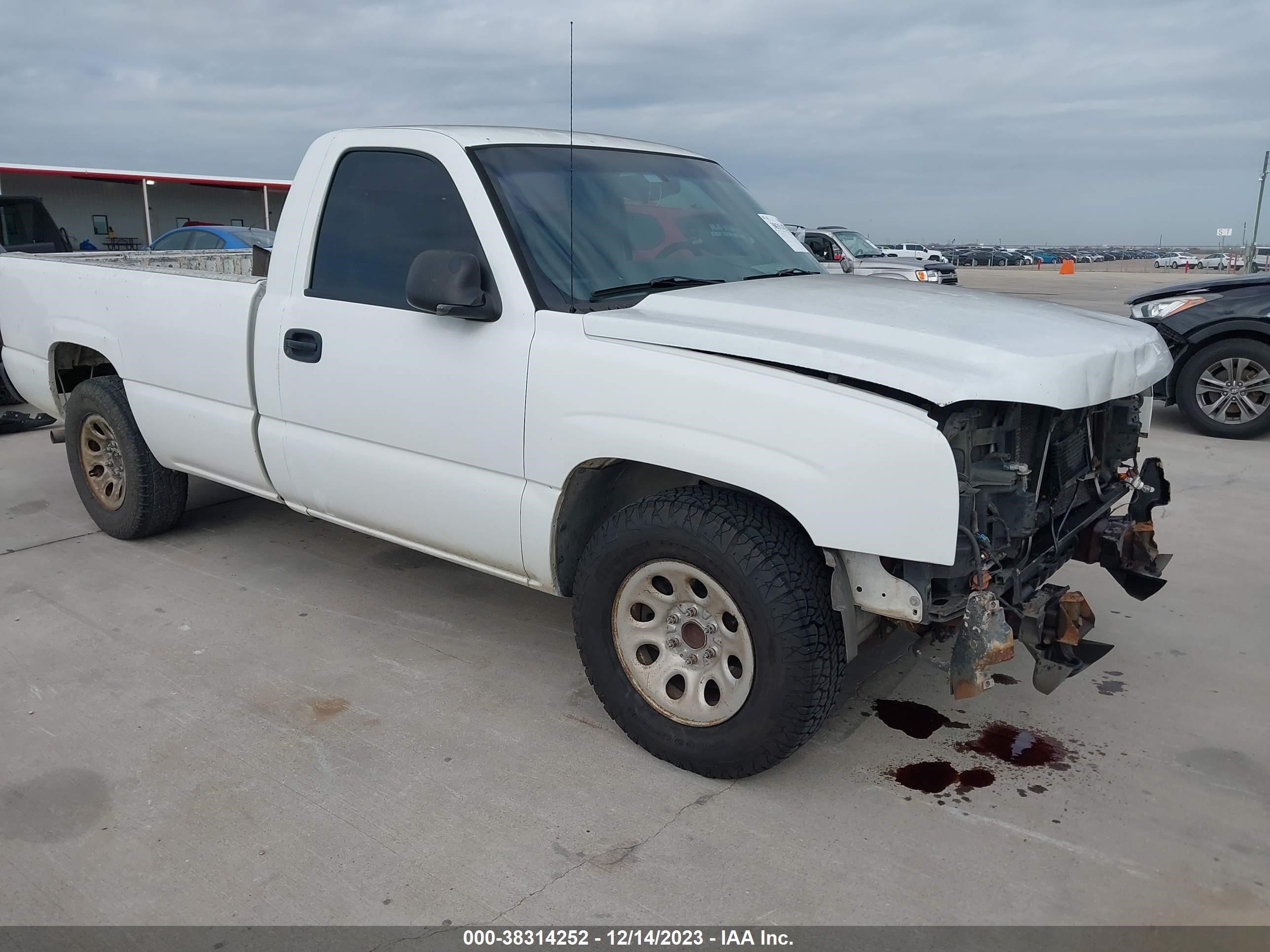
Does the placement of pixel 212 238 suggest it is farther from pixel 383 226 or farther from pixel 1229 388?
pixel 1229 388

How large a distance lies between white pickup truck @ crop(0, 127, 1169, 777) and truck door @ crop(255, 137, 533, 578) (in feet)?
0.04

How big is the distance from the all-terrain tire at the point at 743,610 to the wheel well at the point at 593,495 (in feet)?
0.59

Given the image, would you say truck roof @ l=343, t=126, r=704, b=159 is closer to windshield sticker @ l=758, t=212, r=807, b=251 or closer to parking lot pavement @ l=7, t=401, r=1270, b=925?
windshield sticker @ l=758, t=212, r=807, b=251

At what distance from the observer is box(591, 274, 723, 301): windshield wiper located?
3462mm

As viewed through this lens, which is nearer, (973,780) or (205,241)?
(973,780)

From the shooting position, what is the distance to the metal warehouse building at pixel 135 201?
23750mm

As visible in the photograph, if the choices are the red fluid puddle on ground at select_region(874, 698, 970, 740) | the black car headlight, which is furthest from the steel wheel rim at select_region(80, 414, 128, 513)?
the black car headlight

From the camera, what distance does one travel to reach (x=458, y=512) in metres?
3.68

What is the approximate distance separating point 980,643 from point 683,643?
91 centimetres

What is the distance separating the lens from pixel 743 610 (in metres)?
2.96

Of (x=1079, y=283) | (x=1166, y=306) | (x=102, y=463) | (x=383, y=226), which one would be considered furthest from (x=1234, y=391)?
(x=1079, y=283)

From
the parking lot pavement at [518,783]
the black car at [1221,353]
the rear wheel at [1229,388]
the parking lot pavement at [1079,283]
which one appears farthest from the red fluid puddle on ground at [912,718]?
the parking lot pavement at [1079,283]

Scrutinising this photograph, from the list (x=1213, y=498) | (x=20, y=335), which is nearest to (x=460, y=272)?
(x=20, y=335)

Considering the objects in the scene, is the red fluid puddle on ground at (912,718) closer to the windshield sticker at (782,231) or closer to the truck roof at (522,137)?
the windshield sticker at (782,231)
